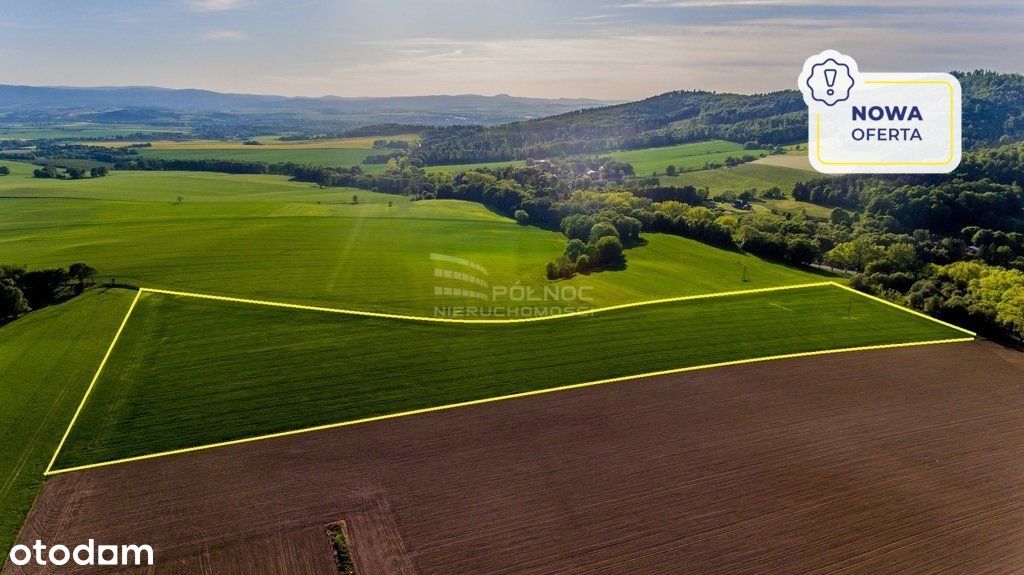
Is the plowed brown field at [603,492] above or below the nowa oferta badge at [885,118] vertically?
below

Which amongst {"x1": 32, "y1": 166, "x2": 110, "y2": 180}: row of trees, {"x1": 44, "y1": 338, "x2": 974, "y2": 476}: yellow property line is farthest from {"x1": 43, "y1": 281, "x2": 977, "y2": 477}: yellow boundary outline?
{"x1": 32, "y1": 166, "x2": 110, "y2": 180}: row of trees

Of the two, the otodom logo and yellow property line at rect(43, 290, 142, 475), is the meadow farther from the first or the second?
the otodom logo

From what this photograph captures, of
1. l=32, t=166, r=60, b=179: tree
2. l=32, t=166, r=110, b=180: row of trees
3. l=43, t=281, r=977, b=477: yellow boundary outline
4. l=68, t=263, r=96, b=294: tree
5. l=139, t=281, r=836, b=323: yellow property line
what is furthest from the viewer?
l=32, t=166, r=110, b=180: row of trees

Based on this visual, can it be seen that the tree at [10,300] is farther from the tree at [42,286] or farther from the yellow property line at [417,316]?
the yellow property line at [417,316]

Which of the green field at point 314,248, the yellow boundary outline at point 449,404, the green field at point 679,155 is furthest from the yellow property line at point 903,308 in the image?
the green field at point 679,155

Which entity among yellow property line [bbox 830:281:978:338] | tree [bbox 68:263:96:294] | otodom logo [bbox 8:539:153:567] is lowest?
otodom logo [bbox 8:539:153:567]

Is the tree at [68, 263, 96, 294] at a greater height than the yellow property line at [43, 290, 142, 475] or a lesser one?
greater
